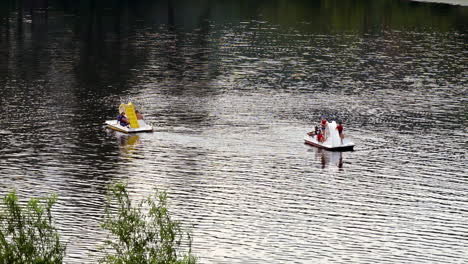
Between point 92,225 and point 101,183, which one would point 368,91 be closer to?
point 101,183

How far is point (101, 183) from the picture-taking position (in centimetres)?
8494

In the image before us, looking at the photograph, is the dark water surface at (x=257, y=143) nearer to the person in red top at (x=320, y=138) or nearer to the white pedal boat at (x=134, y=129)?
the white pedal boat at (x=134, y=129)

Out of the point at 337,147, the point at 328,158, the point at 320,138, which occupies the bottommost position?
the point at 328,158

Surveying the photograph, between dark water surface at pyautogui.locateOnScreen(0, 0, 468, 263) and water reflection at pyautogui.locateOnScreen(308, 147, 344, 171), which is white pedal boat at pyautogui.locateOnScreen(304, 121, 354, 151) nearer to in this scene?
water reflection at pyautogui.locateOnScreen(308, 147, 344, 171)

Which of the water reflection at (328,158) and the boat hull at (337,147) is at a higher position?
the boat hull at (337,147)

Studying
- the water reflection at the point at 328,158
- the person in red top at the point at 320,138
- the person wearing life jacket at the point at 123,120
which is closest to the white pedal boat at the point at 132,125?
the person wearing life jacket at the point at 123,120

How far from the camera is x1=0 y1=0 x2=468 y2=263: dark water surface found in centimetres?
7294

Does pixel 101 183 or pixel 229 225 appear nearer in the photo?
pixel 229 225

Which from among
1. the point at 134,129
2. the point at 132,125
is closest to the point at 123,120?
the point at 132,125

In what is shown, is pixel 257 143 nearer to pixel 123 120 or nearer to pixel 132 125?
pixel 132 125

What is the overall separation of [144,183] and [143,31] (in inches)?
4259

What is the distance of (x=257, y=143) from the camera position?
321 feet

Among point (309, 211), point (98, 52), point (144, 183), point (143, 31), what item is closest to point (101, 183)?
point (144, 183)

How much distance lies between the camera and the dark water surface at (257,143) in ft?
239
